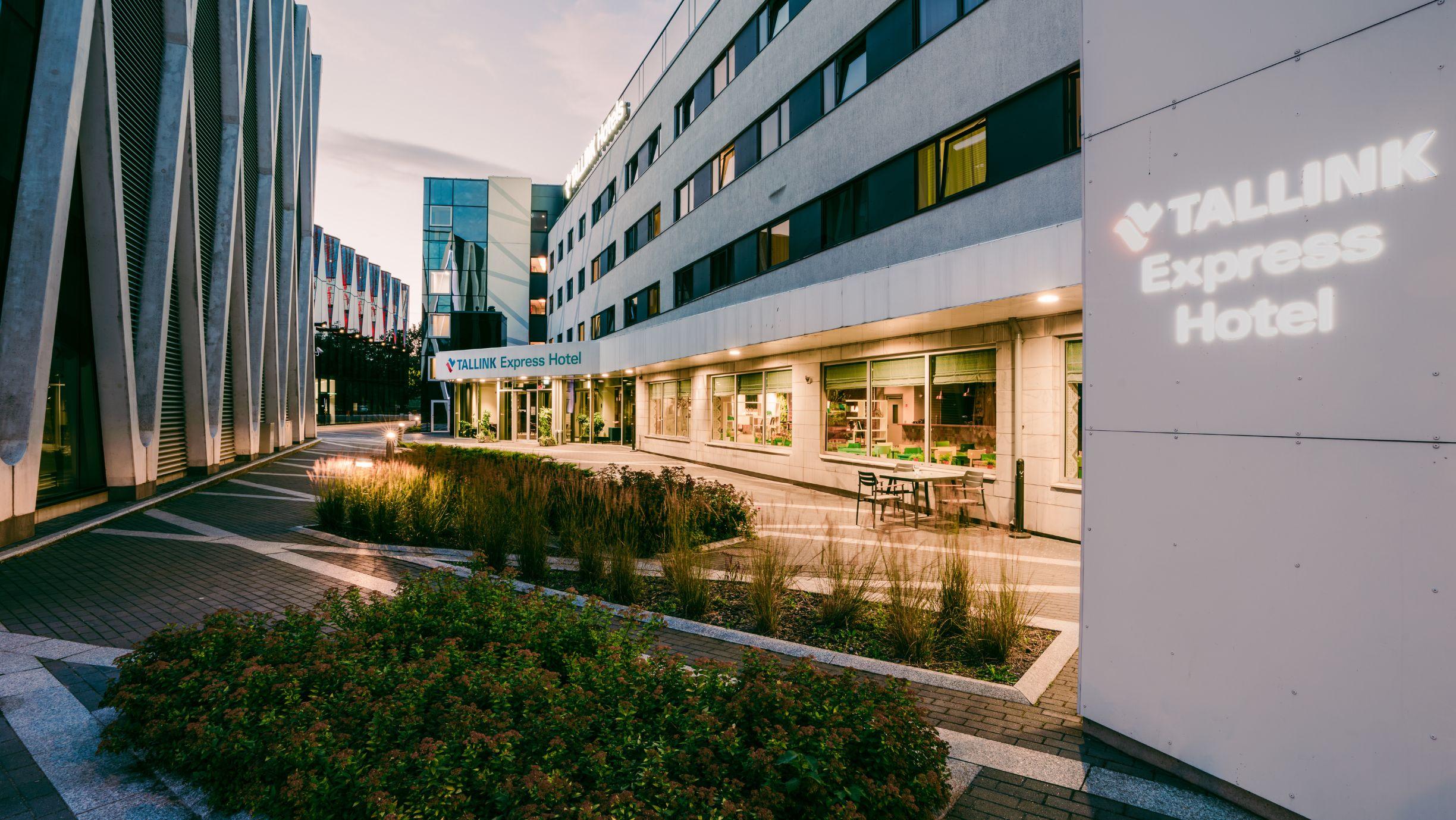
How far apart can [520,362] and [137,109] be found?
20449mm

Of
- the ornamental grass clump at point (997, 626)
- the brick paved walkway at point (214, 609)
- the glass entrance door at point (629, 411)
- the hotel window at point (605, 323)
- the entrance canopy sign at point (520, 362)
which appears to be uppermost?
the hotel window at point (605, 323)

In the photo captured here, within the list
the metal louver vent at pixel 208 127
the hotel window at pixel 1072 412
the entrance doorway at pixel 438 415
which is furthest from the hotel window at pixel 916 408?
the entrance doorway at pixel 438 415

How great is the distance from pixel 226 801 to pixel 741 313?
48.9 ft

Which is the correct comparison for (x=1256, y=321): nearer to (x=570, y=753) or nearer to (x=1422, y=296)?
(x=1422, y=296)

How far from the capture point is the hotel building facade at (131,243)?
10.4 m

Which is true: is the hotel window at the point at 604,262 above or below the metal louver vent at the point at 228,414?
above

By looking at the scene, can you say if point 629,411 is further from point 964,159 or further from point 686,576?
point 686,576

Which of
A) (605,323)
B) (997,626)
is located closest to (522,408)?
(605,323)

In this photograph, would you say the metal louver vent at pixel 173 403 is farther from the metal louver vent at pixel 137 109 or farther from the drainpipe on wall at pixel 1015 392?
the drainpipe on wall at pixel 1015 392

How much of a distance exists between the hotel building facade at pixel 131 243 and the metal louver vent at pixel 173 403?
2.1 inches

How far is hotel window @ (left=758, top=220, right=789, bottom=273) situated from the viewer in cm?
1881

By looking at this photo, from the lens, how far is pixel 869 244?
15.1 m

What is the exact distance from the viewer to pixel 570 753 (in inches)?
132

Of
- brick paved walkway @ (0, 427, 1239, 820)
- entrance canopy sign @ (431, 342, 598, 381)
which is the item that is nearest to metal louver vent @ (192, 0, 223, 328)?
brick paved walkway @ (0, 427, 1239, 820)
